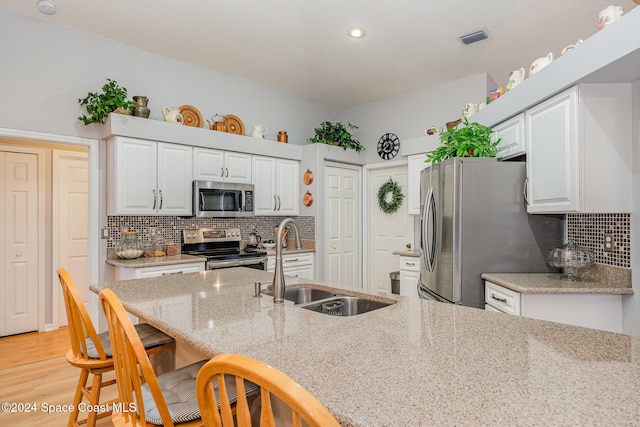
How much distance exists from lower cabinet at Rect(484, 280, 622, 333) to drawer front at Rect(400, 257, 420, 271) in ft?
6.26

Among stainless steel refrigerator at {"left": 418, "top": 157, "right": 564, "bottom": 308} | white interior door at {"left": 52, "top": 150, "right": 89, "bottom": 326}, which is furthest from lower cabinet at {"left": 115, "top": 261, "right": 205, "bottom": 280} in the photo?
stainless steel refrigerator at {"left": 418, "top": 157, "right": 564, "bottom": 308}

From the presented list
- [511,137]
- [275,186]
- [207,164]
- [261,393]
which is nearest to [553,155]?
[511,137]

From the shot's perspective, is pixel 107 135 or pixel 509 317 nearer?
pixel 509 317

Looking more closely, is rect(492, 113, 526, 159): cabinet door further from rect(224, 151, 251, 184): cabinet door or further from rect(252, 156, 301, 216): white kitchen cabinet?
rect(224, 151, 251, 184): cabinet door

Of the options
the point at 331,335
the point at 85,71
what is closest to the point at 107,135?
the point at 85,71

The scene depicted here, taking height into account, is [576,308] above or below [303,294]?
below

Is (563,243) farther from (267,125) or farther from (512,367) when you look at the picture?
(267,125)

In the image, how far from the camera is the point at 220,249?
436 cm

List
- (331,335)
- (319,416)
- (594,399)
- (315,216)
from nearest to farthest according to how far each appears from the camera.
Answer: (319,416) → (594,399) → (331,335) → (315,216)

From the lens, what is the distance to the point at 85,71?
3428 millimetres

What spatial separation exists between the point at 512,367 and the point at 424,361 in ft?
0.71

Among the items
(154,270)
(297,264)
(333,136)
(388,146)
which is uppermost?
(333,136)

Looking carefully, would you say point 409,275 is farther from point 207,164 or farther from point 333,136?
point 207,164

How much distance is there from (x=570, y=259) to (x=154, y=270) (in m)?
3.30
